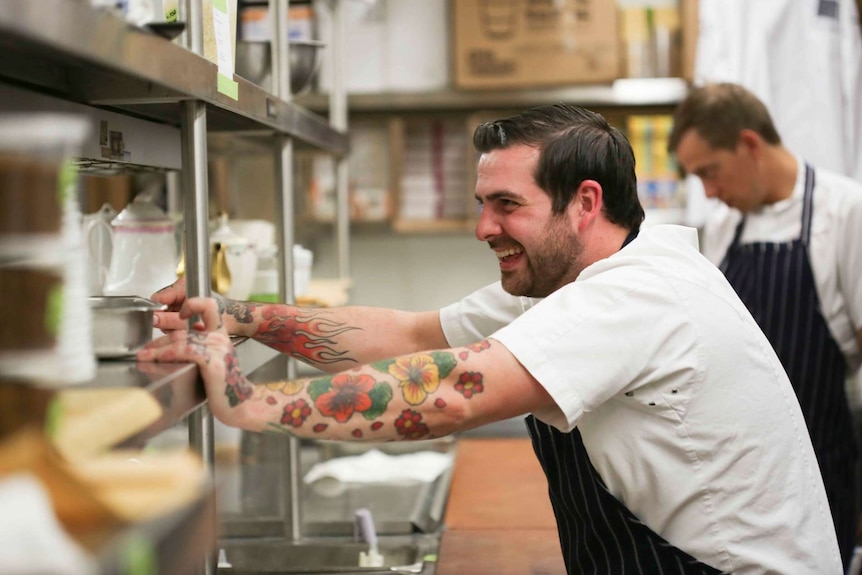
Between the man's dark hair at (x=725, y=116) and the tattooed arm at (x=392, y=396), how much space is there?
1.67 meters

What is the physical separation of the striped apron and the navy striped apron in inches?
50.3

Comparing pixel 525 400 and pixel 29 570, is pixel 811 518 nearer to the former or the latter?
pixel 525 400

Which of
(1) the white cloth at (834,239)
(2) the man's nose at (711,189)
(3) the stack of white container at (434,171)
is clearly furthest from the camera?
(3) the stack of white container at (434,171)

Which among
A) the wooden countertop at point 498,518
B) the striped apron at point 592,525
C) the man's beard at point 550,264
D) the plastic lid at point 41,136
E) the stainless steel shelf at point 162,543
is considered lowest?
the wooden countertop at point 498,518

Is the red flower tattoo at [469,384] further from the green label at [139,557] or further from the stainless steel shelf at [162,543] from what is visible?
the green label at [139,557]

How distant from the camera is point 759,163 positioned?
2.80 m

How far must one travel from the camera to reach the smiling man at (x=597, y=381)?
1.32 metres

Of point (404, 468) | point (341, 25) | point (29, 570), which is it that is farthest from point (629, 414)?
point (341, 25)

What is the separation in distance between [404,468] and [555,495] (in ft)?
3.58

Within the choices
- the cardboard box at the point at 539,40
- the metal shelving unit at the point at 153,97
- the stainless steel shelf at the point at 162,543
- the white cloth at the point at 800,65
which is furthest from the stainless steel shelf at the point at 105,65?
the white cloth at the point at 800,65

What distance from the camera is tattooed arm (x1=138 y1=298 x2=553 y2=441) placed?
1.27 metres

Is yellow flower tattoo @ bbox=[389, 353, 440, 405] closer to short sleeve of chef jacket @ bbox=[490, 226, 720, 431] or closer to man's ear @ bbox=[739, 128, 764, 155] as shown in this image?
short sleeve of chef jacket @ bbox=[490, 226, 720, 431]

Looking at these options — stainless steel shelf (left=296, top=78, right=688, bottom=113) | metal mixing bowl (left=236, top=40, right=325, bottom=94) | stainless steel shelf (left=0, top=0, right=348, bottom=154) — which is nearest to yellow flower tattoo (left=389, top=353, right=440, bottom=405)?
stainless steel shelf (left=0, top=0, right=348, bottom=154)

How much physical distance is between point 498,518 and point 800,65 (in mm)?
2306
